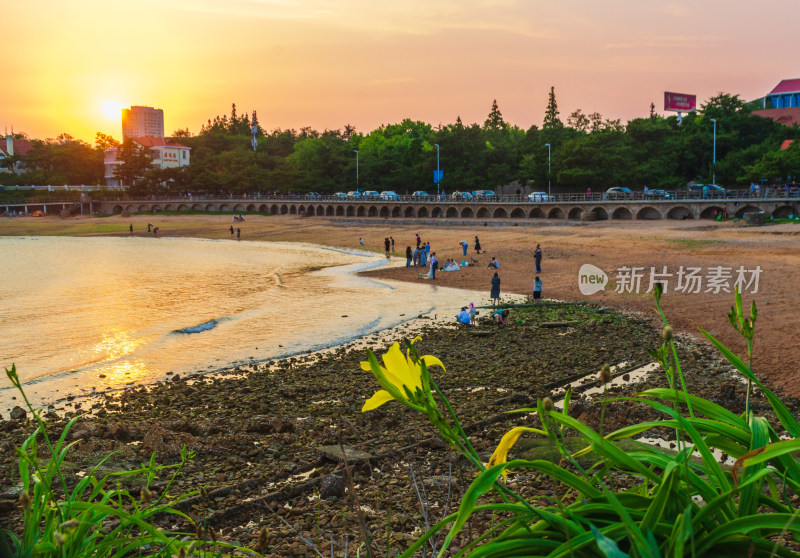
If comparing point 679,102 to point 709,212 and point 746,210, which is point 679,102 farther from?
point 746,210

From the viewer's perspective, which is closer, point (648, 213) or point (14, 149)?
point (648, 213)

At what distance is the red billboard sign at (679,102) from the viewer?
252 feet

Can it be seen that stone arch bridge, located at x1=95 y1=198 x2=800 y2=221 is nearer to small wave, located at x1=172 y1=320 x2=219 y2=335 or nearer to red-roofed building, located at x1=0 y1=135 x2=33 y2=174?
red-roofed building, located at x1=0 y1=135 x2=33 y2=174

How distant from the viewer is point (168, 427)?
992 cm

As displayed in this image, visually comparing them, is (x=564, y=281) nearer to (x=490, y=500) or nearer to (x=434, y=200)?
(x=490, y=500)

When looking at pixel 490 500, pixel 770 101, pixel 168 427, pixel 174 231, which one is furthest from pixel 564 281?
pixel 770 101

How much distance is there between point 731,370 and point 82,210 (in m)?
103

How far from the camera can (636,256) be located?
3136 centimetres

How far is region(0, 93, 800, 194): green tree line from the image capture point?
6250 centimetres

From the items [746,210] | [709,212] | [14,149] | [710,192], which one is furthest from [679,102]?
[14,149]

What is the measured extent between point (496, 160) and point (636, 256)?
46.6 metres

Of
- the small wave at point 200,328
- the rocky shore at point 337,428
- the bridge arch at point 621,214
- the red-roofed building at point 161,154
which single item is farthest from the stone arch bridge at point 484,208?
the small wave at point 200,328

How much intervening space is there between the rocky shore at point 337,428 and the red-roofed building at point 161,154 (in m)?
116

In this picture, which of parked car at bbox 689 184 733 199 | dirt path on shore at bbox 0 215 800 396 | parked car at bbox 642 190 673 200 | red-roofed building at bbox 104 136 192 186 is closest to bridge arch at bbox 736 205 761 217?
parked car at bbox 689 184 733 199
